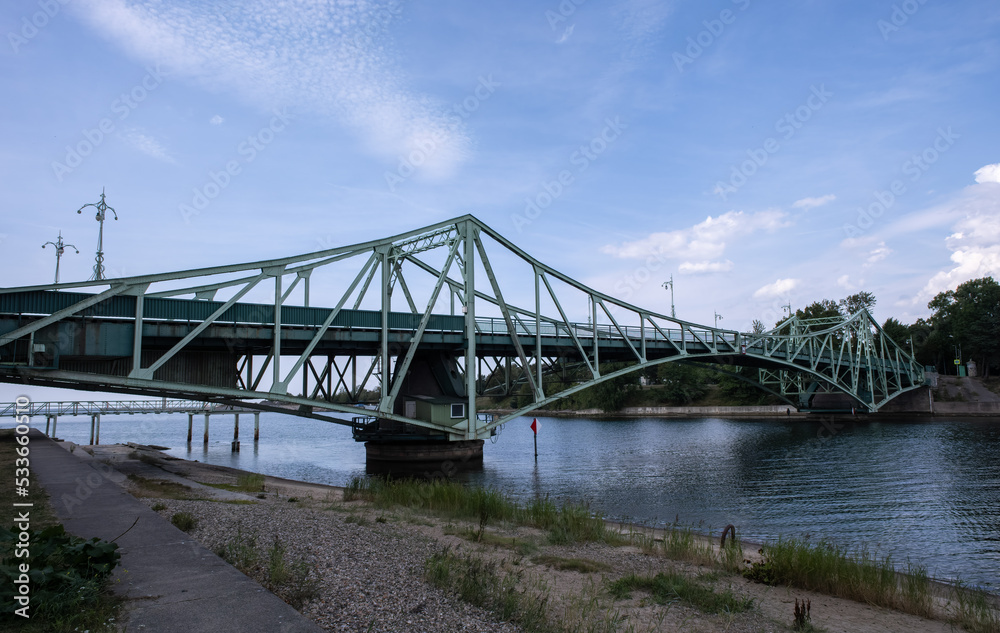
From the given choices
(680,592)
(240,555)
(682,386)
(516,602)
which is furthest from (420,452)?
(682,386)

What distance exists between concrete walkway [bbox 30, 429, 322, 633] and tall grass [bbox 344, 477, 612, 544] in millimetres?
8135

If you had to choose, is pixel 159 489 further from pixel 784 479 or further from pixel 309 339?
pixel 784 479

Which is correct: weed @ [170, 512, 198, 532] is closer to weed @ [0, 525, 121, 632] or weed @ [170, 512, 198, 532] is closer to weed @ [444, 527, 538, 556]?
weed @ [0, 525, 121, 632]

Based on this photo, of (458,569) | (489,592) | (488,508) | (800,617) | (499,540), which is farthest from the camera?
(488,508)

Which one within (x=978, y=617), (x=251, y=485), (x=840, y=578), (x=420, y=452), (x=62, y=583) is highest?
(x=62, y=583)

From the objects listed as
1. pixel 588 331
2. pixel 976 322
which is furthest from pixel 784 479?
pixel 976 322

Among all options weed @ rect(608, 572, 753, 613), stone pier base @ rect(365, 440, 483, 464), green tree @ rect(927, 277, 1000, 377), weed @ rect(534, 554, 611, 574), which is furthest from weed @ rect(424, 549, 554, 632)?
green tree @ rect(927, 277, 1000, 377)

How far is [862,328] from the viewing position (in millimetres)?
A: 92812

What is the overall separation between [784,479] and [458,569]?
32.3 metres

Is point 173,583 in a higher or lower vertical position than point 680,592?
higher

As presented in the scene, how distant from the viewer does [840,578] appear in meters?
13.3

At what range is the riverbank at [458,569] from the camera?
8883 mm

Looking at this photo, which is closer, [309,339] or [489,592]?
[489,592]

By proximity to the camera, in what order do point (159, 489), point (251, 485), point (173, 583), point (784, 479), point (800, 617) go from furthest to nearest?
point (784, 479) < point (251, 485) < point (159, 489) < point (800, 617) < point (173, 583)
